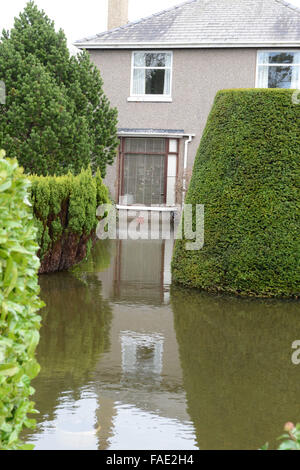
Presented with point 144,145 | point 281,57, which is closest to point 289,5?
point 281,57

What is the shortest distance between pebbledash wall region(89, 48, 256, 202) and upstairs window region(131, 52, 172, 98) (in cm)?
24

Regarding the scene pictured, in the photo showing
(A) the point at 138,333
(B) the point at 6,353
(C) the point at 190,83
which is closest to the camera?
(B) the point at 6,353

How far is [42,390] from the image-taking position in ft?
15.8

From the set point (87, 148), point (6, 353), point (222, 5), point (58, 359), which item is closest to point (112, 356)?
point (58, 359)

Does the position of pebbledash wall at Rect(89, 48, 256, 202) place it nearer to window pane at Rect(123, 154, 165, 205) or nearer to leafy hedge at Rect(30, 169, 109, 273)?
window pane at Rect(123, 154, 165, 205)

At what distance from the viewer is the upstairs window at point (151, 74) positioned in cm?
2216

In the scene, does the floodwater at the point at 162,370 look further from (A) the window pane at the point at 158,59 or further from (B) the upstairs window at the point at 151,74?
(A) the window pane at the point at 158,59

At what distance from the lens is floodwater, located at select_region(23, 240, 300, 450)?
410 cm

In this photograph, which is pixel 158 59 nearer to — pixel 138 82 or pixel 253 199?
pixel 138 82

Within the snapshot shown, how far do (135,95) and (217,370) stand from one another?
18.0 m

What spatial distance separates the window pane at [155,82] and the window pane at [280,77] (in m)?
3.76

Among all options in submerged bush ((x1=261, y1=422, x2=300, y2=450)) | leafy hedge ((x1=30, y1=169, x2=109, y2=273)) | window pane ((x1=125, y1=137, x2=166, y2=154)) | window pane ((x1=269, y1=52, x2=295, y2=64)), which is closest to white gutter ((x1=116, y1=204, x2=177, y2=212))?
window pane ((x1=125, y1=137, x2=166, y2=154))

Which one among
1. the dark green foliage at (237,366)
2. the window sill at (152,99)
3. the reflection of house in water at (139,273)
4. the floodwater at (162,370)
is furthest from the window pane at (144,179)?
the dark green foliage at (237,366)

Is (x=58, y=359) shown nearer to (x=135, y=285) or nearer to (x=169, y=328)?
(x=169, y=328)
